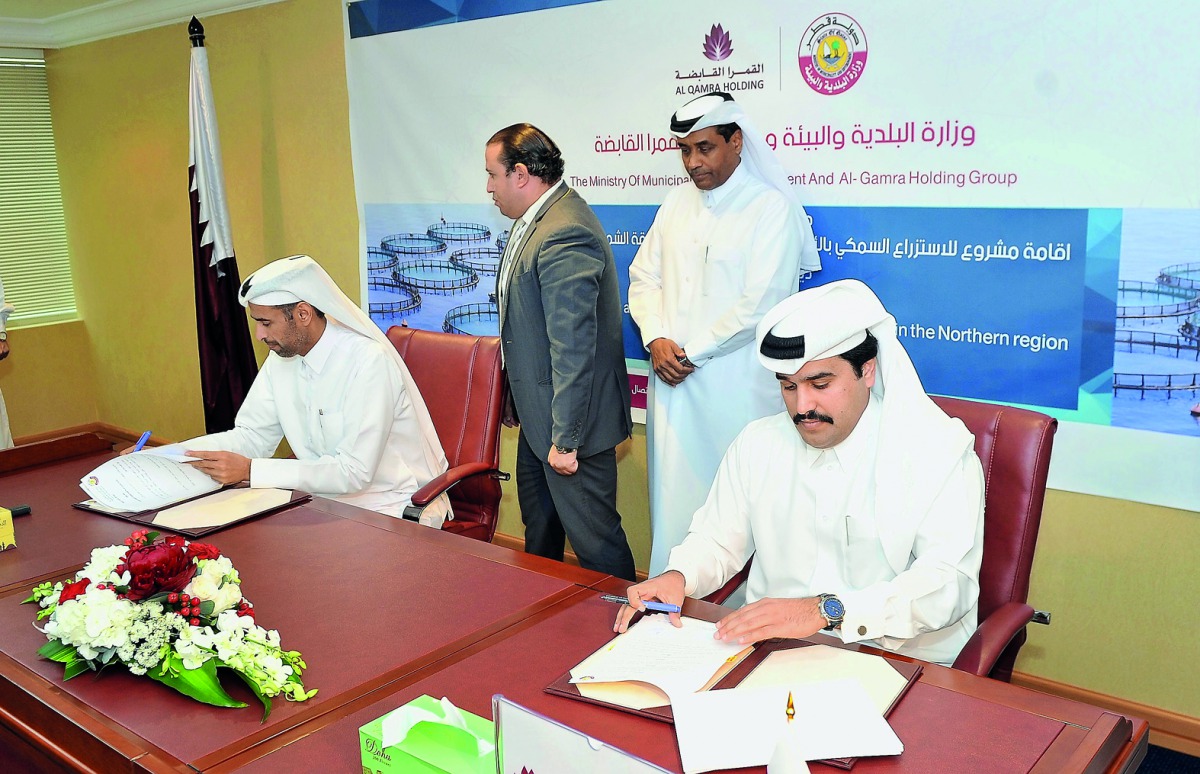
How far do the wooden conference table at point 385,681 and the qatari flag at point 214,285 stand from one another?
3.02m

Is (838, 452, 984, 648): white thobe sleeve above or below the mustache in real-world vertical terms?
below

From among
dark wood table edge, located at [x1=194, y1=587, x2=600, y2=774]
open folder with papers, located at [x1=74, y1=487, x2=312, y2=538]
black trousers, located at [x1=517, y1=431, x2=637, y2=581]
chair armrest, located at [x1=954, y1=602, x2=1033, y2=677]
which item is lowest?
black trousers, located at [x1=517, y1=431, x2=637, y2=581]

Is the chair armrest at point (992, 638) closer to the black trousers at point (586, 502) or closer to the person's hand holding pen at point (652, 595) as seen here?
the person's hand holding pen at point (652, 595)

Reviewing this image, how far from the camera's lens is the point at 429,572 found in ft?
6.97

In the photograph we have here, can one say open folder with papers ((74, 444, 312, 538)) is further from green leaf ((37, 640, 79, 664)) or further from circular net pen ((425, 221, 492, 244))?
circular net pen ((425, 221, 492, 244))

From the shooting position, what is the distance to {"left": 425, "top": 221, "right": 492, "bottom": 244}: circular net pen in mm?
4520

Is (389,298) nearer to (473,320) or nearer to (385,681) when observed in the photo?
(473,320)

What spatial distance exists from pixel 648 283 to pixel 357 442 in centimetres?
122

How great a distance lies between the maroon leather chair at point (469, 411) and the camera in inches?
129

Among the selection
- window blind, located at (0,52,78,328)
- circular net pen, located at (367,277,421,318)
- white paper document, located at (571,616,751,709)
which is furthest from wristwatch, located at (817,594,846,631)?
window blind, located at (0,52,78,328)

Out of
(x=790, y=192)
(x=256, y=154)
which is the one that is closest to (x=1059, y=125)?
(x=790, y=192)

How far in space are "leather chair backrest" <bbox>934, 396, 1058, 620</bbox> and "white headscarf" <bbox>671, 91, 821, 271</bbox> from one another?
51.5 inches

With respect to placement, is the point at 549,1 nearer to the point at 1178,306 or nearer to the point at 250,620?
the point at 1178,306

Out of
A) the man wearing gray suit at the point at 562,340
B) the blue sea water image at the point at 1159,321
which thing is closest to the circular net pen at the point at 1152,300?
the blue sea water image at the point at 1159,321
